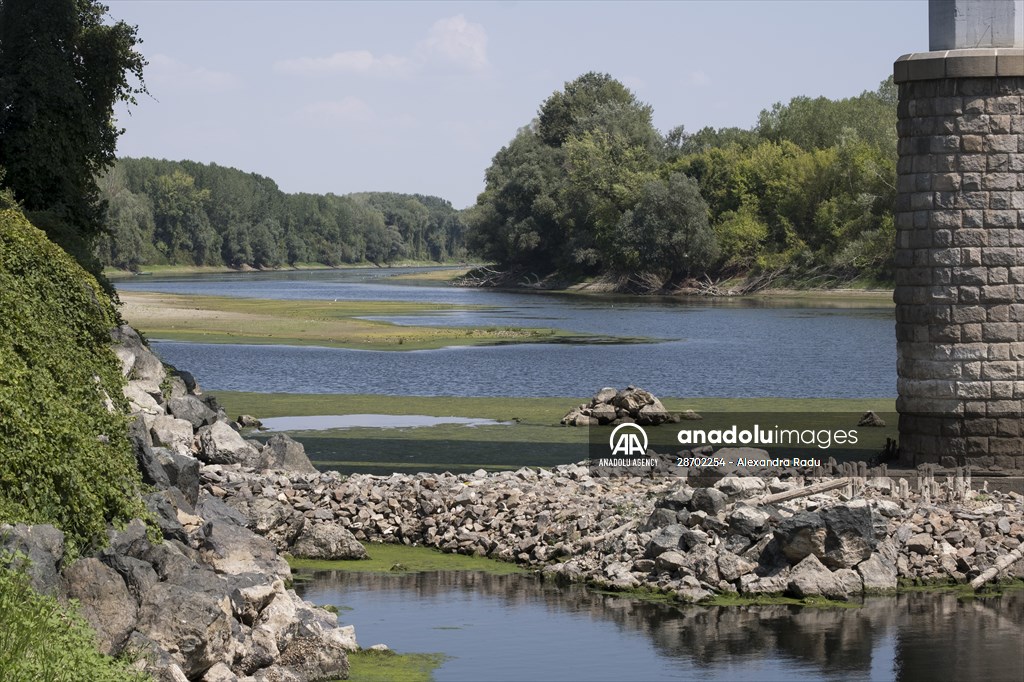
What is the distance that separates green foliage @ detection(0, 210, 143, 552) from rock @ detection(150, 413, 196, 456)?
5545 millimetres

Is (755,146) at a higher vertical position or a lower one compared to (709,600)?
higher

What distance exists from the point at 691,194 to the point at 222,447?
112348 millimetres

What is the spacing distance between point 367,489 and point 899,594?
29.7ft

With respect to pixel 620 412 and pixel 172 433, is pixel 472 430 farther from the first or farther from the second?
pixel 172 433

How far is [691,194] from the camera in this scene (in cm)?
→ 13788

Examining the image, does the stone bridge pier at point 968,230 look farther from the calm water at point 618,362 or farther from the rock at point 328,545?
the calm water at point 618,362

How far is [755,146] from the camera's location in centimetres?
15775

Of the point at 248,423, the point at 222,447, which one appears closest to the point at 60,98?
the point at 248,423

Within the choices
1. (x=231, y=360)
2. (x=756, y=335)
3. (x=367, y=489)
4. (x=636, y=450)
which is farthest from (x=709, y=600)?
(x=756, y=335)

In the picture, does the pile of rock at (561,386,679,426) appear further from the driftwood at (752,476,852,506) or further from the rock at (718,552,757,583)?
the rock at (718,552,757,583)

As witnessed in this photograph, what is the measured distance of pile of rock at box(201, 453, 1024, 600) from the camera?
69.7 ft

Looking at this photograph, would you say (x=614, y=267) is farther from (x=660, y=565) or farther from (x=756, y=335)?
(x=660, y=565)

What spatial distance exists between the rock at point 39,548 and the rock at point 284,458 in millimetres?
12559

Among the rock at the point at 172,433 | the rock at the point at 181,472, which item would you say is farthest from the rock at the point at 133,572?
the rock at the point at 172,433
